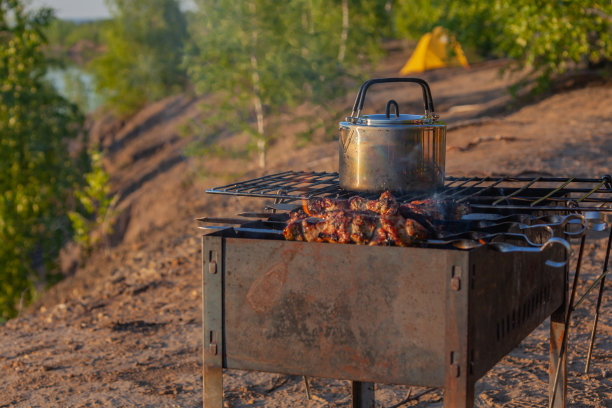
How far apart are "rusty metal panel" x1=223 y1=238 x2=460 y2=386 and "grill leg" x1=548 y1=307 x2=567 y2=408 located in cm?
152

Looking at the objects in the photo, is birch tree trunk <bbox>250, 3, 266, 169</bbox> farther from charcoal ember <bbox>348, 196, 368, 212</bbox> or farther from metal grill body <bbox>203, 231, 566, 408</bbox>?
metal grill body <bbox>203, 231, 566, 408</bbox>

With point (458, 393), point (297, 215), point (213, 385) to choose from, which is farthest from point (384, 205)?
point (213, 385)

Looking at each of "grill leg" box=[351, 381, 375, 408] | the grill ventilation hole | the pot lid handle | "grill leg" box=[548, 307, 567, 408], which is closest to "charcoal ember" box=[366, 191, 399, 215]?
the pot lid handle

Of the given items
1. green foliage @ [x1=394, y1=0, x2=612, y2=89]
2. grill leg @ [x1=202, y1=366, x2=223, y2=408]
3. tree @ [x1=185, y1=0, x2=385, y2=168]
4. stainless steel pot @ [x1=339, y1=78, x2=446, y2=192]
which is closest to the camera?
grill leg @ [x1=202, y1=366, x2=223, y2=408]

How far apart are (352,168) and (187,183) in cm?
1685

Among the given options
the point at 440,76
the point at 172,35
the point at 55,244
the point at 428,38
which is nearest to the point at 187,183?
the point at 55,244

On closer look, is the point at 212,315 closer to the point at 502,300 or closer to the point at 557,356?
the point at 502,300

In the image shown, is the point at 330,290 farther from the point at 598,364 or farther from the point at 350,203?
the point at 598,364

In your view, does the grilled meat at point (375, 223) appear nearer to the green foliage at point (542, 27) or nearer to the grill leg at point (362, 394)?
the grill leg at point (362, 394)

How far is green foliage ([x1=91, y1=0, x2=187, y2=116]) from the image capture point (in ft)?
122

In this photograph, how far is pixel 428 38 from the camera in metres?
31.3

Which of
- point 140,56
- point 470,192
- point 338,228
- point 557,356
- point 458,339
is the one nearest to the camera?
point 458,339

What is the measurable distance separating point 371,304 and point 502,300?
0.55 metres

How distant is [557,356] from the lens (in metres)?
3.92
